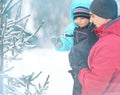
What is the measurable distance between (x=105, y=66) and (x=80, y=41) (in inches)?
34.7

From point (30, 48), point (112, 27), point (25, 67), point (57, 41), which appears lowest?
point (25, 67)

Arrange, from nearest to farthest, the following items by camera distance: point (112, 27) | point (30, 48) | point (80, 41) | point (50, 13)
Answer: point (112, 27), point (80, 41), point (30, 48), point (50, 13)

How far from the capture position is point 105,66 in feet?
10.8

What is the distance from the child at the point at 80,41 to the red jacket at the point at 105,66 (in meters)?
0.37

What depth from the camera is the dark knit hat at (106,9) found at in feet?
11.6

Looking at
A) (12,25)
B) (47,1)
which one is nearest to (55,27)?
(47,1)

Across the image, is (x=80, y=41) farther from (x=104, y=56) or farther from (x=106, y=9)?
(x=104, y=56)

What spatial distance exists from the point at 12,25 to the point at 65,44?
55 cm

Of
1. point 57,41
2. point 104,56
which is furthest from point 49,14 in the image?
point 104,56

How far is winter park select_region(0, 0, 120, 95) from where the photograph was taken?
4520mm

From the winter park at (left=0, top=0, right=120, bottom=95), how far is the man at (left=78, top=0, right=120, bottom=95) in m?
0.77

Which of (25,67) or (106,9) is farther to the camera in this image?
(25,67)

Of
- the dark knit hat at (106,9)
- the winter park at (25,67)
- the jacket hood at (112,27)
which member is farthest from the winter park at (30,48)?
the jacket hood at (112,27)

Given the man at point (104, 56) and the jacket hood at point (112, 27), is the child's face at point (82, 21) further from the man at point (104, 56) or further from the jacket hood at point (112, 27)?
the jacket hood at point (112, 27)
